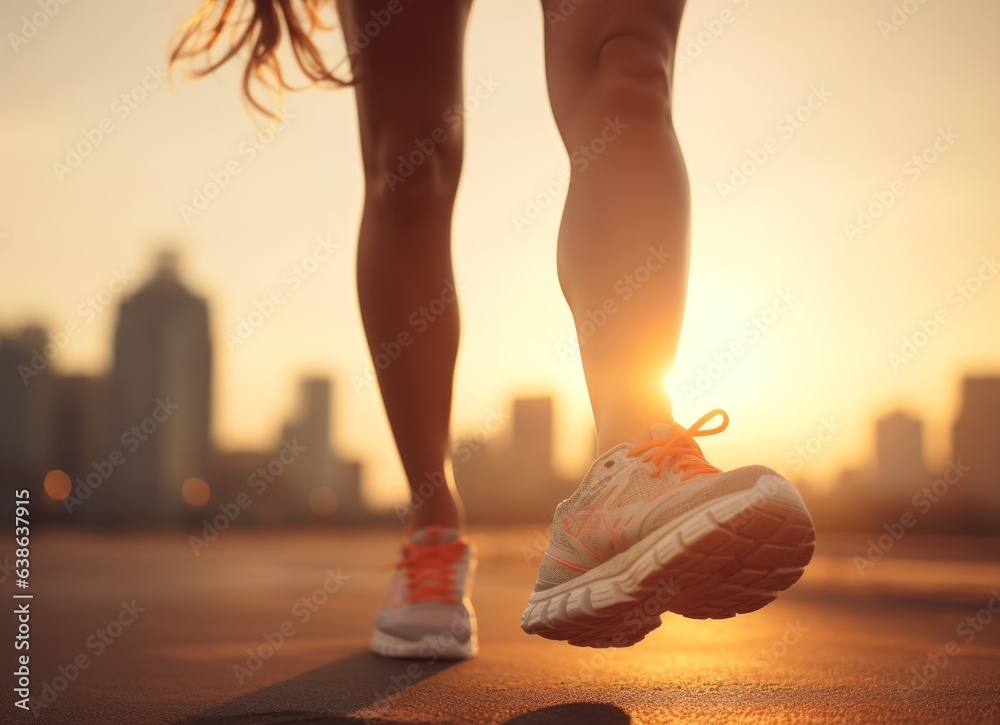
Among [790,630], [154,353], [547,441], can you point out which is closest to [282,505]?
[154,353]

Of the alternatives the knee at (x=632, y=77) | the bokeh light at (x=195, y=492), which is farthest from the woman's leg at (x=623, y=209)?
the bokeh light at (x=195, y=492)

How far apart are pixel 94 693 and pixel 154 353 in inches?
2670

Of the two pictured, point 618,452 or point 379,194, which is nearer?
point 618,452

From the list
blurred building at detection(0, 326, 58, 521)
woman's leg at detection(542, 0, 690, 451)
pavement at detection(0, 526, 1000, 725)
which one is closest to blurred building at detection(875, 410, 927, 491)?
blurred building at detection(0, 326, 58, 521)

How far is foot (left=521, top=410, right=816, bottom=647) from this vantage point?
1.15 meters

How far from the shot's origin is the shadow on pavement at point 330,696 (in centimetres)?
127

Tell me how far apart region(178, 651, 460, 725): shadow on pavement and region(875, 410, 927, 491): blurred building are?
153ft

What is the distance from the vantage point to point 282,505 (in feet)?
255

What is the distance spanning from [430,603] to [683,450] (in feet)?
2.71

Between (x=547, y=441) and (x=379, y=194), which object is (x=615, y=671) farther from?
(x=547, y=441)

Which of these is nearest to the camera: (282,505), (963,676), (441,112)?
(963,676)

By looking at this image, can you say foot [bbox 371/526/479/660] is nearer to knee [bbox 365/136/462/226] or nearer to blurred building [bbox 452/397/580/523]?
knee [bbox 365/136/462/226]

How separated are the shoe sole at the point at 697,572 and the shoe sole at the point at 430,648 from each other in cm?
62

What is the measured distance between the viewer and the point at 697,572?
3.88 ft
